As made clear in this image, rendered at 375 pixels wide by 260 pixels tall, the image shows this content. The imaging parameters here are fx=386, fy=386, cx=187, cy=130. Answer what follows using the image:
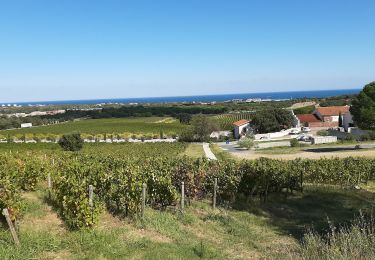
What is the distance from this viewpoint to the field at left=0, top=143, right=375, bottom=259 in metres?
9.73

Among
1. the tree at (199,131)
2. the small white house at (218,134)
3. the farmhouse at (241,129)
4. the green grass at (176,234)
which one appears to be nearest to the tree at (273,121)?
the farmhouse at (241,129)

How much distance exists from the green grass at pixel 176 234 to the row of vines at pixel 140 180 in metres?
0.57

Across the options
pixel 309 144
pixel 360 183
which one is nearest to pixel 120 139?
pixel 309 144

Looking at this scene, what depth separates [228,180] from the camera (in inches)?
716

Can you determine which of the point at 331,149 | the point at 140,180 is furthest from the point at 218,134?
the point at 140,180

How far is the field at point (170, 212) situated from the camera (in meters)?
9.73

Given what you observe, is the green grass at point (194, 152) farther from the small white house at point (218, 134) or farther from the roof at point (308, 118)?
the roof at point (308, 118)

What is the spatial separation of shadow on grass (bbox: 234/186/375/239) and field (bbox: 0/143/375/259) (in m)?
0.04

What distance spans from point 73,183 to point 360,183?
68.6 feet

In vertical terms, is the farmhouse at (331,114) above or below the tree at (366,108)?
below

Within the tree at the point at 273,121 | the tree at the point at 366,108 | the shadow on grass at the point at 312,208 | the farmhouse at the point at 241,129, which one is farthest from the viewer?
the farmhouse at the point at 241,129

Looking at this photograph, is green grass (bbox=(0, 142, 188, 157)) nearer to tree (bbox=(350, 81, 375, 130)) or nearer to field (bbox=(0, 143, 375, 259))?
tree (bbox=(350, 81, 375, 130))

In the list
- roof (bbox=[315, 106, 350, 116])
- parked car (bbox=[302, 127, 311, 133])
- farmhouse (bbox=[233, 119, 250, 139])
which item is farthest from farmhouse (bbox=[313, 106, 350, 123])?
farmhouse (bbox=[233, 119, 250, 139])

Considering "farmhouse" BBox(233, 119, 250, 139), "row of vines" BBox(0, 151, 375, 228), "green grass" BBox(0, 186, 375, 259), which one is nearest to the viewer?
"green grass" BBox(0, 186, 375, 259)
